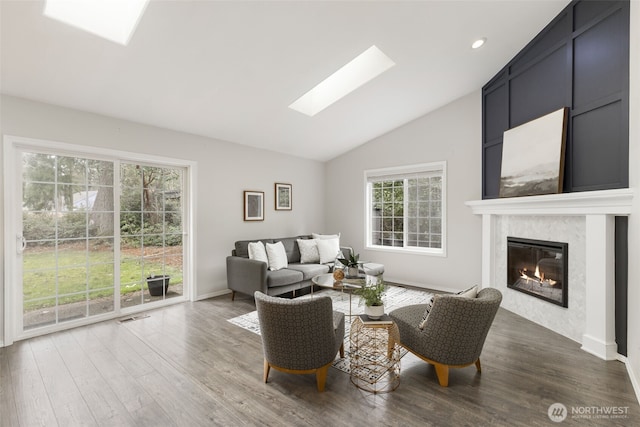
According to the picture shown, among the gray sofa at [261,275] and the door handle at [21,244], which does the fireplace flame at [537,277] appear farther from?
the door handle at [21,244]

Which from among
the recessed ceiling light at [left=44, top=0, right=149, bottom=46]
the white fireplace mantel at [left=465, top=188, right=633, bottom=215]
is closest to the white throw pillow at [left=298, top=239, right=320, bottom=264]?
the white fireplace mantel at [left=465, top=188, right=633, bottom=215]

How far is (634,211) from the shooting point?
7.79 feet

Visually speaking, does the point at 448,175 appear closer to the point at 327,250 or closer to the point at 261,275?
the point at 327,250

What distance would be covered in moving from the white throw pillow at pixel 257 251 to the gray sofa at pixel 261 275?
115 millimetres

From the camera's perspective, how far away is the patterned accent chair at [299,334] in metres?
2.05

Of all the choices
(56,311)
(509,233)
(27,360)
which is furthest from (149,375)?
(509,233)

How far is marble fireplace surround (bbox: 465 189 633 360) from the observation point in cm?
266

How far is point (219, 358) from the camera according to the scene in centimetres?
265

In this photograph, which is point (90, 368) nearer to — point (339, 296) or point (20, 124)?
point (20, 124)

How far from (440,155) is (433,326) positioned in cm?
341

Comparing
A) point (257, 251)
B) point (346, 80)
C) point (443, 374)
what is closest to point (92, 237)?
point (257, 251)

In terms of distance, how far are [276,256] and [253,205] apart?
1.12 m

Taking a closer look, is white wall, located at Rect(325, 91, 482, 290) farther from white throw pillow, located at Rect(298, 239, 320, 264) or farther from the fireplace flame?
white throw pillow, located at Rect(298, 239, 320, 264)

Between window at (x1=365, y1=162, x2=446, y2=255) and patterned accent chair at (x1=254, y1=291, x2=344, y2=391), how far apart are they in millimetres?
3368
